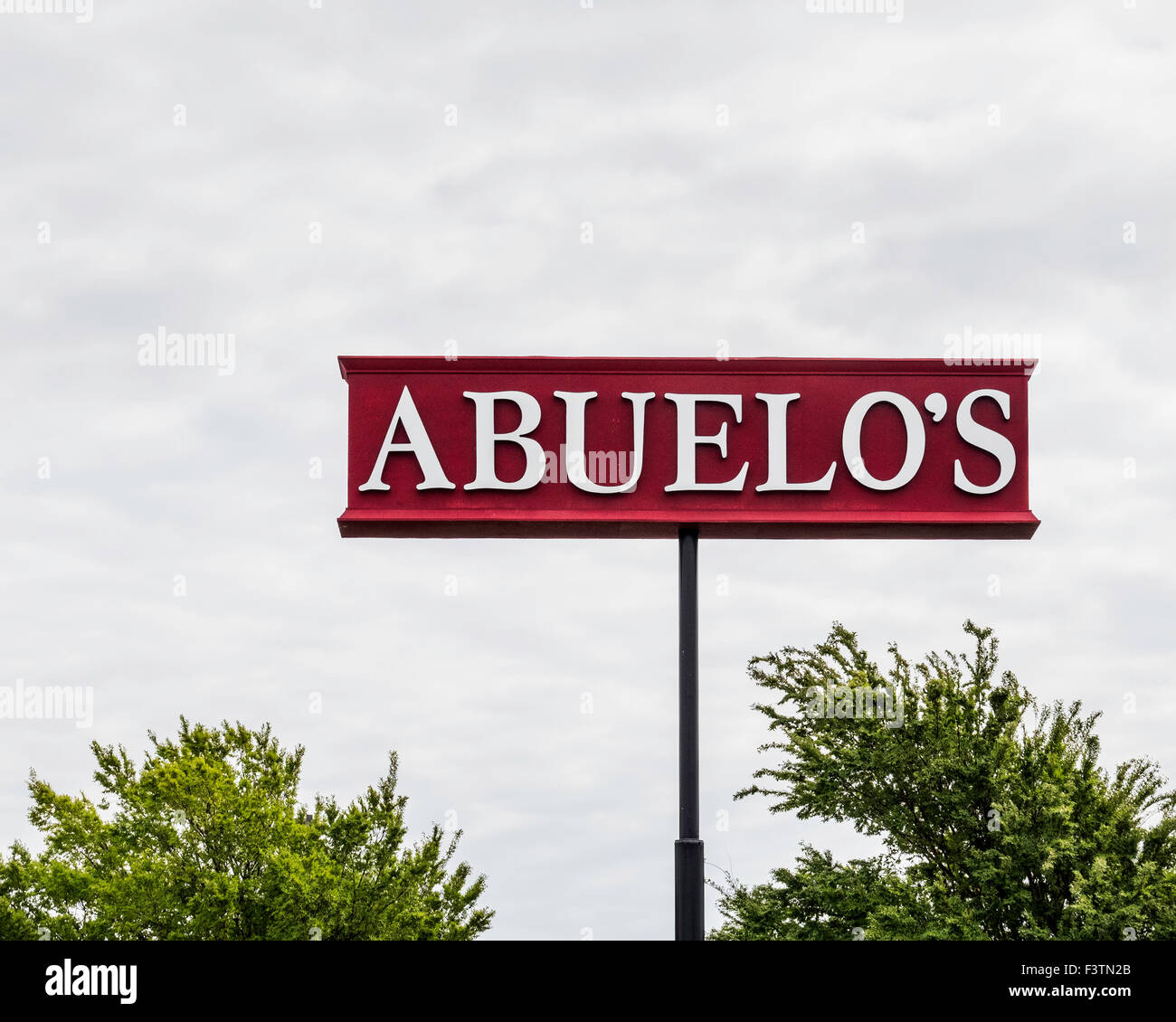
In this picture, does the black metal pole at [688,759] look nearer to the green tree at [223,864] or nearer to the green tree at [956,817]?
the green tree at [956,817]

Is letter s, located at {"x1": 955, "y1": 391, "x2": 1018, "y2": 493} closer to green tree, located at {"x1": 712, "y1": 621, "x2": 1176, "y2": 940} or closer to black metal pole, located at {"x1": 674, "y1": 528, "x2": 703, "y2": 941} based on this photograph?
black metal pole, located at {"x1": 674, "y1": 528, "x2": 703, "y2": 941}

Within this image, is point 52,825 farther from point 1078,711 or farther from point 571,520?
point 571,520

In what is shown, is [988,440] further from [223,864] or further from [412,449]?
[223,864]

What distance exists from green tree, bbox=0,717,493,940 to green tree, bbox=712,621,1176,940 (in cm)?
800

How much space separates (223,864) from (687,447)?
21161 millimetres

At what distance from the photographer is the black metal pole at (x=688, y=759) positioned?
10.7 meters

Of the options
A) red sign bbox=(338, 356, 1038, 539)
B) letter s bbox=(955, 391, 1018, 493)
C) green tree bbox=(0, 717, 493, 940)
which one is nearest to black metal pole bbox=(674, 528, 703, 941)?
red sign bbox=(338, 356, 1038, 539)

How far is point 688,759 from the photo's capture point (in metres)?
11.2

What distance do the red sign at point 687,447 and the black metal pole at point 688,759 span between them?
741 millimetres

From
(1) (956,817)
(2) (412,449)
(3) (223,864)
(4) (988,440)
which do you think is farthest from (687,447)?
(3) (223,864)

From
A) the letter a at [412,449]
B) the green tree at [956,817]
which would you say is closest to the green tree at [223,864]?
the green tree at [956,817]

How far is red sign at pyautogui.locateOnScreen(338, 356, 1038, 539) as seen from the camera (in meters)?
12.5
